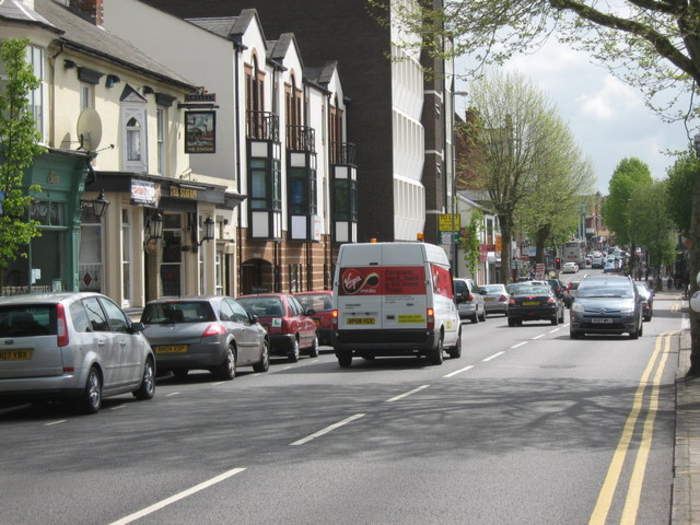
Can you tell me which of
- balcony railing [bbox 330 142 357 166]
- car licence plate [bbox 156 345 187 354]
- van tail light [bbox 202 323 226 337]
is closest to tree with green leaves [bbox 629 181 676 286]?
balcony railing [bbox 330 142 357 166]

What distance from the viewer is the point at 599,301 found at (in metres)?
34.7

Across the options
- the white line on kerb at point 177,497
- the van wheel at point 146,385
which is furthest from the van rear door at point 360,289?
the white line on kerb at point 177,497

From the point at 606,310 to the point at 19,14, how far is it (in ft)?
56.5

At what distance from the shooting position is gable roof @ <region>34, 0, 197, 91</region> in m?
30.6

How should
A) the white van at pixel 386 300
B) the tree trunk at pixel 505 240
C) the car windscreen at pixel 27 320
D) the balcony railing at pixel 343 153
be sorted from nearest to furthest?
the car windscreen at pixel 27 320 < the white van at pixel 386 300 < the balcony railing at pixel 343 153 < the tree trunk at pixel 505 240

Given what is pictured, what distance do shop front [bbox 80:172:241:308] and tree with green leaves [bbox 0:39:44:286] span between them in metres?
9.38

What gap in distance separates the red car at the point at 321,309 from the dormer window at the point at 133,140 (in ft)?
18.5

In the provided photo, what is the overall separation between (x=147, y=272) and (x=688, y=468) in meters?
26.8

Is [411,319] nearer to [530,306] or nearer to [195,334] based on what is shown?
[195,334]

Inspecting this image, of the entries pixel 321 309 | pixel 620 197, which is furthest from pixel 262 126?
pixel 620 197

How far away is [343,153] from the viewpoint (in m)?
59.6

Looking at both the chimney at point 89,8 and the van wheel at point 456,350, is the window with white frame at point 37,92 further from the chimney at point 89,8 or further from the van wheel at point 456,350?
the van wheel at point 456,350

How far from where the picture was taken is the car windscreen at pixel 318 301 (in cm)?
3353

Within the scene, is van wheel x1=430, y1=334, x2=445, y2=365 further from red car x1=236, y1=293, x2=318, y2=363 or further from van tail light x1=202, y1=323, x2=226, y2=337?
van tail light x1=202, y1=323, x2=226, y2=337
